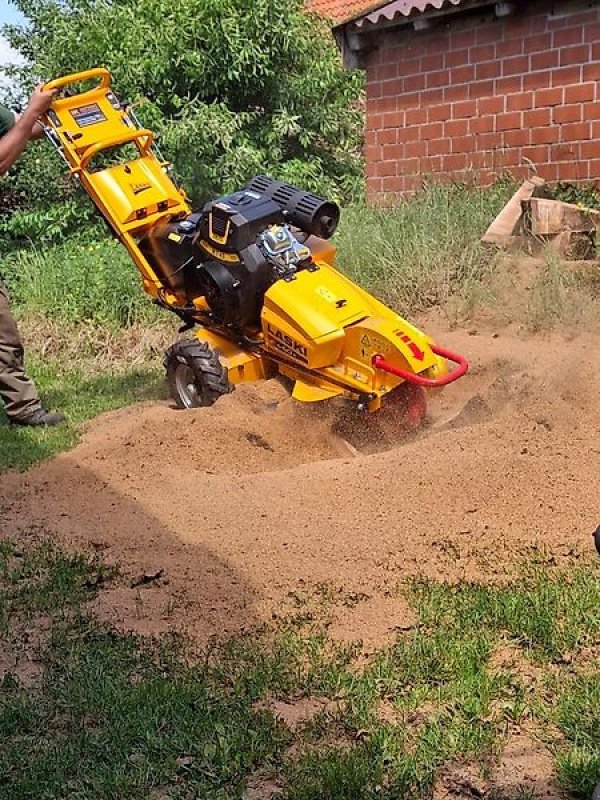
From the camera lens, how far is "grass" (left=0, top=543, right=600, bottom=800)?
102 inches

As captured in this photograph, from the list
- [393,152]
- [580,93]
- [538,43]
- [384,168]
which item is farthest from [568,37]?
[384,168]

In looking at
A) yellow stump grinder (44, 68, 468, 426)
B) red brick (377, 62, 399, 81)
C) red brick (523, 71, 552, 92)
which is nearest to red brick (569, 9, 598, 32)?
red brick (523, 71, 552, 92)

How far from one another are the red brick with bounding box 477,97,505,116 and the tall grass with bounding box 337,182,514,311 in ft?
3.05

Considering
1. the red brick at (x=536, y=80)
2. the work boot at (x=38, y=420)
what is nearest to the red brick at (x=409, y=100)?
the red brick at (x=536, y=80)

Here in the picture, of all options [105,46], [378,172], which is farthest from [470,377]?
[105,46]

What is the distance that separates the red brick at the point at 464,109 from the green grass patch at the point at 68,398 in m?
3.92

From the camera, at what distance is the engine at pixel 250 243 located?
5.48 meters

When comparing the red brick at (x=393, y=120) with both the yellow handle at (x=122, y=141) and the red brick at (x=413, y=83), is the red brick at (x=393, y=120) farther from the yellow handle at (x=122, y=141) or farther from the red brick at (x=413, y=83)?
the yellow handle at (x=122, y=141)

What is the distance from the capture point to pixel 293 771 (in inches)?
102

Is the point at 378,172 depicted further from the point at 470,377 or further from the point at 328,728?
the point at 328,728

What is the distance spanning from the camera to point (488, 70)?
915 cm

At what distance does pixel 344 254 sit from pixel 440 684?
5.46 metres

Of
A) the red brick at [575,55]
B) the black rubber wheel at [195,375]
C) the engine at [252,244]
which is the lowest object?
the red brick at [575,55]

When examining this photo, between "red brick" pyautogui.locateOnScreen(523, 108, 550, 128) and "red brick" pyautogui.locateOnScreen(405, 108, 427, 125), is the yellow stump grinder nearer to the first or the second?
"red brick" pyautogui.locateOnScreen(523, 108, 550, 128)
